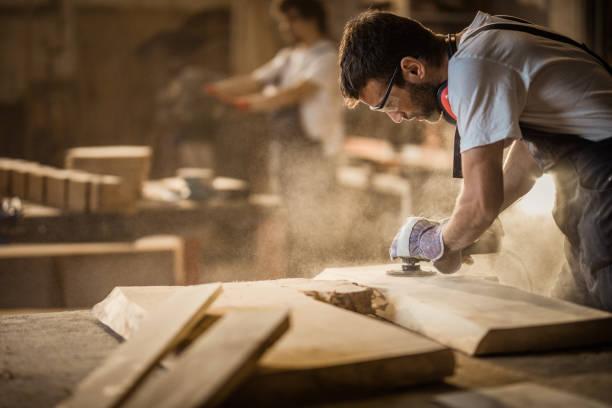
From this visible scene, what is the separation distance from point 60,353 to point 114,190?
10.8 ft

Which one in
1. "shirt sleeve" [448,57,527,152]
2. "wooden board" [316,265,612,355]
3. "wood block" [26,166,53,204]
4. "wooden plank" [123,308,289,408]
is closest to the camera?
"wooden plank" [123,308,289,408]

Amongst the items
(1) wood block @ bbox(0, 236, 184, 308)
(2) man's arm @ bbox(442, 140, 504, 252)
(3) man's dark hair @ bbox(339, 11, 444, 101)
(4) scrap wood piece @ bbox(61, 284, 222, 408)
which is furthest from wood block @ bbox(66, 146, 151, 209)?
(4) scrap wood piece @ bbox(61, 284, 222, 408)

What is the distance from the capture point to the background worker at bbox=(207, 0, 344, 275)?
22.2 ft

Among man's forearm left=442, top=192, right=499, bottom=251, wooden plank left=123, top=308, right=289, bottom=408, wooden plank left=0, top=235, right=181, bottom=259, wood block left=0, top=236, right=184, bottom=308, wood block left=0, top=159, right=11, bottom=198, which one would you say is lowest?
wood block left=0, top=236, right=184, bottom=308

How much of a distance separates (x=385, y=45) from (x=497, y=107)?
45 cm

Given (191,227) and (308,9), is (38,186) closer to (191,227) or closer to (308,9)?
(191,227)

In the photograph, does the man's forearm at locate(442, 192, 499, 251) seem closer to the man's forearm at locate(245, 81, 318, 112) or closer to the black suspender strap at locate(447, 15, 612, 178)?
the black suspender strap at locate(447, 15, 612, 178)

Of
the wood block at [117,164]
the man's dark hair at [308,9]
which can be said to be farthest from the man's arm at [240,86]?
the wood block at [117,164]

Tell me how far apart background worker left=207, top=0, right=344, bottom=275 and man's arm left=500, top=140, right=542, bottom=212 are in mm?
3650

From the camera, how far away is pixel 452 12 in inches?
332

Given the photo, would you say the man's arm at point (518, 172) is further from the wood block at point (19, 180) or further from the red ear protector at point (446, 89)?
the wood block at point (19, 180)

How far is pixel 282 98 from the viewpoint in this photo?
22.8 feet

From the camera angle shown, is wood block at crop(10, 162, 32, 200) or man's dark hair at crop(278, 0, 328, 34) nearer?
wood block at crop(10, 162, 32, 200)

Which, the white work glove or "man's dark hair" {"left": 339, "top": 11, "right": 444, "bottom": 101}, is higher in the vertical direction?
"man's dark hair" {"left": 339, "top": 11, "right": 444, "bottom": 101}
